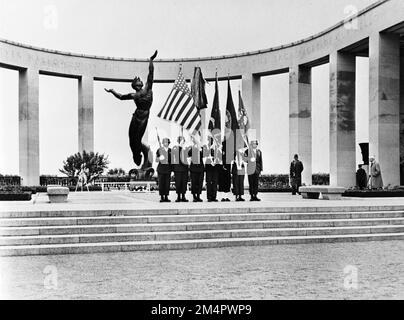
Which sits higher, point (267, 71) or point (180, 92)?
point (267, 71)

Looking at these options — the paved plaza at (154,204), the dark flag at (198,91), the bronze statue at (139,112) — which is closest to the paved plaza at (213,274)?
the paved plaza at (154,204)

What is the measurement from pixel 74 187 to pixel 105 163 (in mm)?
2748

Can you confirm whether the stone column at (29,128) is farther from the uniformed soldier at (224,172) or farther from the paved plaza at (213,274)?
the paved plaza at (213,274)

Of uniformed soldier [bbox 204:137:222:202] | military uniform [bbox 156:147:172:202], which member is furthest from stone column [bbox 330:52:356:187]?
military uniform [bbox 156:147:172:202]

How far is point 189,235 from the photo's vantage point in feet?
32.5

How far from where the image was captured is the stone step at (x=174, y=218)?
972 cm

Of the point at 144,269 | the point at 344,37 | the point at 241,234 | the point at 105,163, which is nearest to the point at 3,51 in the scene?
the point at 105,163

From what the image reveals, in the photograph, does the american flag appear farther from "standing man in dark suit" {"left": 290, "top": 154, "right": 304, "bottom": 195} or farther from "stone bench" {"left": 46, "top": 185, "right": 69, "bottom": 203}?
"standing man in dark suit" {"left": 290, "top": 154, "right": 304, "bottom": 195}

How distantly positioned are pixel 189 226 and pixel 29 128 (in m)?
22.7

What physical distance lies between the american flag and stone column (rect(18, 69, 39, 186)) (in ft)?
51.5

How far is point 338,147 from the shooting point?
2683cm

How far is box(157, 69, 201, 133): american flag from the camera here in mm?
16625
